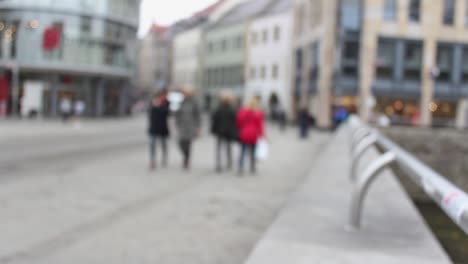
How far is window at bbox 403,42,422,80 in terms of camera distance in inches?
A: 1879

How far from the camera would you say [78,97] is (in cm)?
4738

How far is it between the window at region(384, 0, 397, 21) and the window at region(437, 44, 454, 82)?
14.6 ft

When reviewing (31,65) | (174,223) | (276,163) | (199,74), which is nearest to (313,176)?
(174,223)

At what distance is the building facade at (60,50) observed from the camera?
43625 mm

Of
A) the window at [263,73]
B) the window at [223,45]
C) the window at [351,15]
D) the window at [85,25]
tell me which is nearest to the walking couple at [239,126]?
the window at [85,25]

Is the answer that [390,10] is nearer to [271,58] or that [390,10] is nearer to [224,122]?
[271,58]

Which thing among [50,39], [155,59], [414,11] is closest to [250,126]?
[50,39]

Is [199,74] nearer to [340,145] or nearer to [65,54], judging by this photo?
[65,54]

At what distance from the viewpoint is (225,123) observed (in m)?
13.9

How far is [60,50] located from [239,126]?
3346 centimetres

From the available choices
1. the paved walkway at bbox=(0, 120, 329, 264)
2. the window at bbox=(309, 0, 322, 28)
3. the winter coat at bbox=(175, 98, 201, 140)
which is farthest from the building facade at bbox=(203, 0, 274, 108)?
the paved walkway at bbox=(0, 120, 329, 264)

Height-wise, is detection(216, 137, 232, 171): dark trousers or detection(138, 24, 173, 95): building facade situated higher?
detection(138, 24, 173, 95): building facade

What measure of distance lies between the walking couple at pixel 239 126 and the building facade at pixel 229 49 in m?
56.4

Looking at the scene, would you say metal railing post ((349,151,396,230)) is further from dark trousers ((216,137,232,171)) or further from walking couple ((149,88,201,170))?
walking couple ((149,88,201,170))
